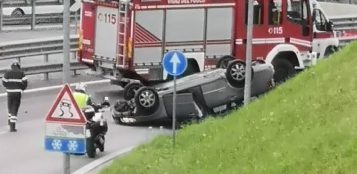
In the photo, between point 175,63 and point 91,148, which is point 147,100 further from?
point 175,63

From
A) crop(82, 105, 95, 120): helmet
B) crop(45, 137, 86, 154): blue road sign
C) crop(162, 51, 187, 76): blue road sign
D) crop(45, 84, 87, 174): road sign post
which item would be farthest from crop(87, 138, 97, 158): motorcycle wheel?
crop(45, 137, 86, 154): blue road sign

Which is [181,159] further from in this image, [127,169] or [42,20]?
[42,20]

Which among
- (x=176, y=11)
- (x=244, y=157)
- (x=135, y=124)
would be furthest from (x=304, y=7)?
(x=244, y=157)

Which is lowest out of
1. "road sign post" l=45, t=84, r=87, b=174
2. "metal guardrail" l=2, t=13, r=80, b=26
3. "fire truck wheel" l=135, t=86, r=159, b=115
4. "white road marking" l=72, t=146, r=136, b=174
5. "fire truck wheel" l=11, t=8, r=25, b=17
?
"white road marking" l=72, t=146, r=136, b=174

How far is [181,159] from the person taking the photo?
14461 mm

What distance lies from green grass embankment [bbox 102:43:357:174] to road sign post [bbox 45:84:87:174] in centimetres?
163

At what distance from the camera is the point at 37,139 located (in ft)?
67.2

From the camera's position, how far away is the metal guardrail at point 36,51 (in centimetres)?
2931

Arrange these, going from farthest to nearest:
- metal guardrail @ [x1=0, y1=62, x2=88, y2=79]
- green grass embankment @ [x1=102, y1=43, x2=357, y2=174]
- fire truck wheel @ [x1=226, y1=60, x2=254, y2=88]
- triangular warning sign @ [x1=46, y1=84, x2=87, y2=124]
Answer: metal guardrail @ [x1=0, y1=62, x2=88, y2=79] < fire truck wheel @ [x1=226, y1=60, x2=254, y2=88] < triangular warning sign @ [x1=46, y1=84, x2=87, y2=124] < green grass embankment @ [x1=102, y1=43, x2=357, y2=174]

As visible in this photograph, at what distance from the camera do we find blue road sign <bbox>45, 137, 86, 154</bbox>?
40.8 feet

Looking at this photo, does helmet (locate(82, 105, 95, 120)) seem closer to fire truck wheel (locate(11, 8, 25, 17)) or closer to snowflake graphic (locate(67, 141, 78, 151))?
snowflake graphic (locate(67, 141, 78, 151))

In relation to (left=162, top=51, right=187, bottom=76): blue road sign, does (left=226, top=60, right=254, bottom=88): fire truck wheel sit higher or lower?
lower

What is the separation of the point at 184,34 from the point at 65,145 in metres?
14.1

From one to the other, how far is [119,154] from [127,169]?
10.6 ft
